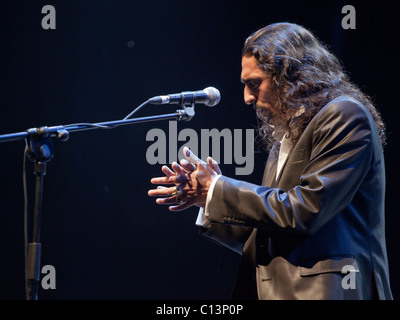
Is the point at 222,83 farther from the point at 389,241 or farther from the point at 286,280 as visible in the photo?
the point at 286,280

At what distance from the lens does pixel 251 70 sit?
2068 millimetres

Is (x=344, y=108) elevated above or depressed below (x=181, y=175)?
above

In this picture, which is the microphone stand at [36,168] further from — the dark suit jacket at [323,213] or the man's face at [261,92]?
the man's face at [261,92]

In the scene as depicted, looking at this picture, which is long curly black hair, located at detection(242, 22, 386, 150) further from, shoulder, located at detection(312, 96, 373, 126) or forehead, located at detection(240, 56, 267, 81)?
shoulder, located at detection(312, 96, 373, 126)

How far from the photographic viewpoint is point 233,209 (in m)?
1.63

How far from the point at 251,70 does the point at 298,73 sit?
0.21 metres

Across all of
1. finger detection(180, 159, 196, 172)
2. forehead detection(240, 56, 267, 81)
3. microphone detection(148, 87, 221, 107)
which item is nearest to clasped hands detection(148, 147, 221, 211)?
finger detection(180, 159, 196, 172)

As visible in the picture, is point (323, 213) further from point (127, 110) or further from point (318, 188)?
point (127, 110)

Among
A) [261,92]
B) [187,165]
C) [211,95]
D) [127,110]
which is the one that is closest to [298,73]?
[261,92]

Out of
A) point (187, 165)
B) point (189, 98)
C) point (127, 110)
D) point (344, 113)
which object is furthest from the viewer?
point (127, 110)

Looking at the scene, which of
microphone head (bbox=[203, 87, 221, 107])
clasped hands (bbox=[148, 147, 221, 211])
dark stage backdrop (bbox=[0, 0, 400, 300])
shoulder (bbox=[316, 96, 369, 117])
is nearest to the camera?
Answer: shoulder (bbox=[316, 96, 369, 117])

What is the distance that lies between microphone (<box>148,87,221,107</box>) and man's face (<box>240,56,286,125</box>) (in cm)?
15

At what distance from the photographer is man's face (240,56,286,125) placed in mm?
2020

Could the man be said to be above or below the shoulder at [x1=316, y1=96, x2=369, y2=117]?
below
